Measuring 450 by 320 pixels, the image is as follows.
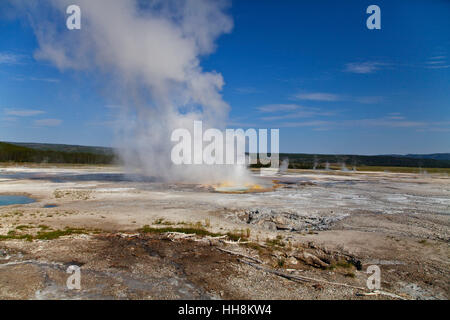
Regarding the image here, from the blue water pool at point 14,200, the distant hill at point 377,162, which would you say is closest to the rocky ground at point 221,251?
the blue water pool at point 14,200

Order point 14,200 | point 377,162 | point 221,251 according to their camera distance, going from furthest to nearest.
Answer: point 377,162, point 14,200, point 221,251

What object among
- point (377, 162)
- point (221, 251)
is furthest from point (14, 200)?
point (377, 162)

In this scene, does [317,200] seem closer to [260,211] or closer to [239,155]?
[260,211]

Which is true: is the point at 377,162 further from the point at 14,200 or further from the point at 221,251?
the point at 221,251

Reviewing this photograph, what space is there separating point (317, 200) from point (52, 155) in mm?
98190

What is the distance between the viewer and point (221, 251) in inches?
364

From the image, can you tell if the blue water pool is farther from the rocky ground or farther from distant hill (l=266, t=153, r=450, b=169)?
distant hill (l=266, t=153, r=450, b=169)

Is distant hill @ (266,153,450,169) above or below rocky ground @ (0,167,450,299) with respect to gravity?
above

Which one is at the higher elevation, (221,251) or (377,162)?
(377,162)

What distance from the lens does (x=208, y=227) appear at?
40.1 feet

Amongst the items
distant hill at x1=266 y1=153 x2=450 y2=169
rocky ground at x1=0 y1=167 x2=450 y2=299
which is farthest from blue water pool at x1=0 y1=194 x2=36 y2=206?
distant hill at x1=266 y1=153 x2=450 y2=169

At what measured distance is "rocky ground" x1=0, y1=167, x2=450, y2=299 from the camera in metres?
6.58

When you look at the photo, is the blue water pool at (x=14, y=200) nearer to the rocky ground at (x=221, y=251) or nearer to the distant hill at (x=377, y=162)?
the rocky ground at (x=221, y=251)

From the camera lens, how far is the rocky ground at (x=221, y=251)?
21.6 feet
